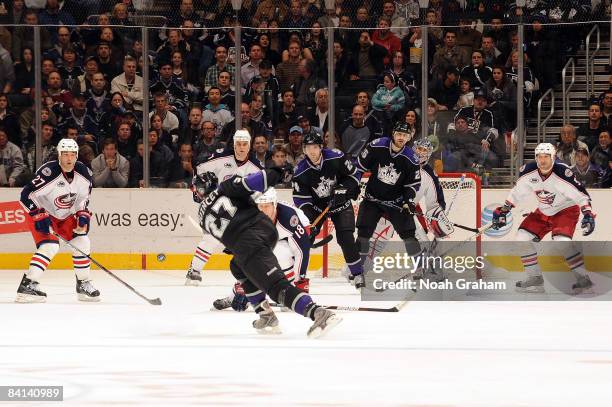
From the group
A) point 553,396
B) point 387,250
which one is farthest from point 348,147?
point 553,396

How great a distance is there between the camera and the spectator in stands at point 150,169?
40.5 feet

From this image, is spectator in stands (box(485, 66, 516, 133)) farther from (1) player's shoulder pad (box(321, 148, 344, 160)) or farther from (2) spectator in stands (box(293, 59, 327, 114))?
(1) player's shoulder pad (box(321, 148, 344, 160))

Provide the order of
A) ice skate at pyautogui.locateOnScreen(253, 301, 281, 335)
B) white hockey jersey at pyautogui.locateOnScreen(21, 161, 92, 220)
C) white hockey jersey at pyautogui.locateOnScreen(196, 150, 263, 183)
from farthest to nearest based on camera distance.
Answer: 1. white hockey jersey at pyautogui.locateOnScreen(196, 150, 263, 183)
2. white hockey jersey at pyautogui.locateOnScreen(21, 161, 92, 220)
3. ice skate at pyautogui.locateOnScreen(253, 301, 281, 335)

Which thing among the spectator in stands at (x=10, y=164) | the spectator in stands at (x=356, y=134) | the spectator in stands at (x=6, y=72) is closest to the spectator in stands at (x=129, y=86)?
the spectator in stands at (x=6, y=72)

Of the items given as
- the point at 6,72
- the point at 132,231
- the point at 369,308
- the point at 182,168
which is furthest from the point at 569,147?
the point at 6,72

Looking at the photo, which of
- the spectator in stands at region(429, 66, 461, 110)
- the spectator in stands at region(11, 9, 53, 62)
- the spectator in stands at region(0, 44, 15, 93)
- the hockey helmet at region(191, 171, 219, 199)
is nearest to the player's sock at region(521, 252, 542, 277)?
the spectator in stands at region(429, 66, 461, 110)

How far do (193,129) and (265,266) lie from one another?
5348 mm

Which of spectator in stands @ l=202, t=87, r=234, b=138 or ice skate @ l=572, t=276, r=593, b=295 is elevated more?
spectator in stands @ l=202, t=87, r=234, b=138

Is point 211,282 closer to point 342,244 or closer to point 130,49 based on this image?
point 342,244

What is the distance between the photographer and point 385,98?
477 inches

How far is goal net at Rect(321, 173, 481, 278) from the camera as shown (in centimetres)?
1172

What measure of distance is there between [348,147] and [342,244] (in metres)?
1.83

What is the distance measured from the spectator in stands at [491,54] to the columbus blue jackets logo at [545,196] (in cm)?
205

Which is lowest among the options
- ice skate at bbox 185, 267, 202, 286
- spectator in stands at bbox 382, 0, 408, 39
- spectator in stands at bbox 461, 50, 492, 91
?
ice skate at bbox 185, 267, 202, 286
